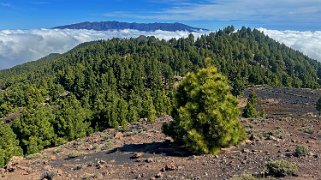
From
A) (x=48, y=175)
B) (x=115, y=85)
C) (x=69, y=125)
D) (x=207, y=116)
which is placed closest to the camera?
(x=48, y=175)

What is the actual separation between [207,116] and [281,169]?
586 centimetres

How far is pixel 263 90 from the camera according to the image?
306 feet

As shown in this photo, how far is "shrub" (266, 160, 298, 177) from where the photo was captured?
621 inches

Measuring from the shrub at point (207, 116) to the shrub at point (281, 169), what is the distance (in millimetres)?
4544

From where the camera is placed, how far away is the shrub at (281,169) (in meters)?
15.8

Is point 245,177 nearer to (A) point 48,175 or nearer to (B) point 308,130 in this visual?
(A) point 48,175

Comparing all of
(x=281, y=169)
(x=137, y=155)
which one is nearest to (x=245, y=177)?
(x=281, y=169)

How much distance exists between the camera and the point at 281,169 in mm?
15789

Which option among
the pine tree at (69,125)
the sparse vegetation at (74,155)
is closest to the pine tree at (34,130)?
the pine tree at (69,125)

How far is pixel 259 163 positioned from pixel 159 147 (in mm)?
7234

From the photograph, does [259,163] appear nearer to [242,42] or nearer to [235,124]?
[235,124]

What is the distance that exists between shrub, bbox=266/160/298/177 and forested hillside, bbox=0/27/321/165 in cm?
783

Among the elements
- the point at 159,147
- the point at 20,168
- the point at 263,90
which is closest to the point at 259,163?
the point at 159,147

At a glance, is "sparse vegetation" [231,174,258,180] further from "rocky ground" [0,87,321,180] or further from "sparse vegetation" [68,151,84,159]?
"sparse vegetation" [68,151,84,159]
